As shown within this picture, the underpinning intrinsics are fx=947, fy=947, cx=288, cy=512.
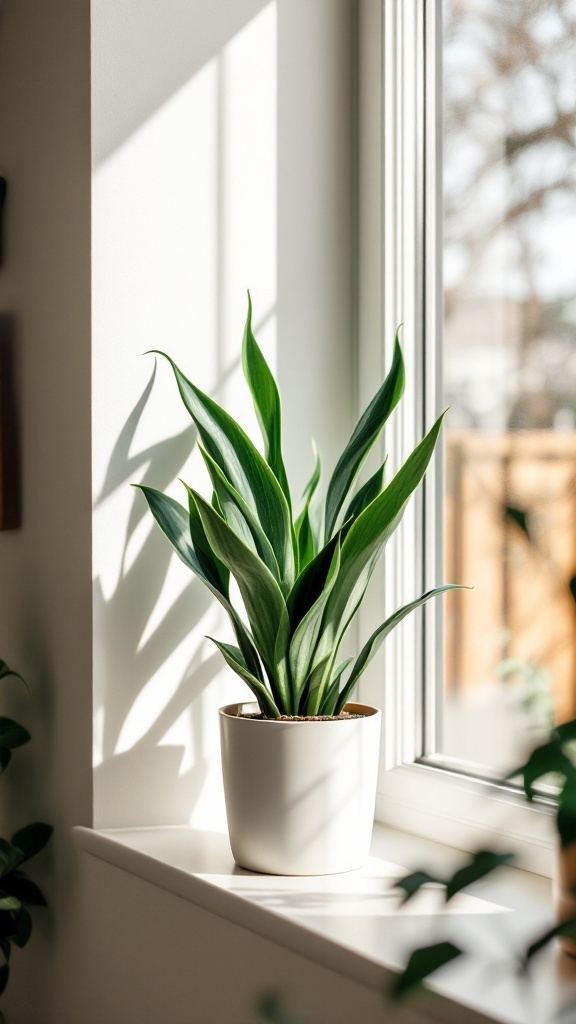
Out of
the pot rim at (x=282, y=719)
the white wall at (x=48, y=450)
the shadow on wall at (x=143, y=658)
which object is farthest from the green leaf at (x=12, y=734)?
the pot rim at (x=282, y=719)

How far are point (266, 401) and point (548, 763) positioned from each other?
38.5 inches

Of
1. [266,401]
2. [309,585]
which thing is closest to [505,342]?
[266,401]

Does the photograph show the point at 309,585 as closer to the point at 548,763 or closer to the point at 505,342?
the point at 505,342

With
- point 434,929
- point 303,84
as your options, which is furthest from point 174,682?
point 303,84

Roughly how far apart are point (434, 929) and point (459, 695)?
0.44 meters

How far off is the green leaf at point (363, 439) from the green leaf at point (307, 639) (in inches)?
5.8

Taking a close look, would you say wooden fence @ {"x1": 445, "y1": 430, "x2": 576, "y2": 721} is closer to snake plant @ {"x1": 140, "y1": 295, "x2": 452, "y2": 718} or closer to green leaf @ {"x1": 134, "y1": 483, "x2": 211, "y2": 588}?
snake plant @ {"x1": 140, "y1": 295, "x2": 452, "y2": 718}

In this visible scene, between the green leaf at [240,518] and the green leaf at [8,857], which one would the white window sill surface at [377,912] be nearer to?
the green leaf at [8,857]

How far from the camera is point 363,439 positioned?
121cm

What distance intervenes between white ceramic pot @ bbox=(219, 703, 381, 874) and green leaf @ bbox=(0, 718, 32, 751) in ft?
1.17

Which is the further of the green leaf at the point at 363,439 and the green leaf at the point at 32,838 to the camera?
the green leaf at the point at 32,838

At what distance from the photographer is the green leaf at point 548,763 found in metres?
0.30

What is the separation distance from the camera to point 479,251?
4.32ft

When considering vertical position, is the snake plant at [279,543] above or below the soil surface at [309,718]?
above
